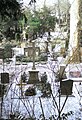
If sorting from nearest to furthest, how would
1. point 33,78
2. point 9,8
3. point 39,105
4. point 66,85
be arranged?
point 9,8
point 66,85
point 39,105
point 33,78

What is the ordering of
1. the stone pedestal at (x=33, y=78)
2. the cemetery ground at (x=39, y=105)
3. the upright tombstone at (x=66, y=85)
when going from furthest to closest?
the stone pedestal at (x=33, y=78), the upright tombstone at (x=66, y=85), the cemetery ground at (x=39, y=105)

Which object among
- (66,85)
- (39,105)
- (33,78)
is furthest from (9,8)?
(33,78)

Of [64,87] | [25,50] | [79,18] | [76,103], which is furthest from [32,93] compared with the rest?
[79,18]

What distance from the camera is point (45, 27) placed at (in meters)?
6.53

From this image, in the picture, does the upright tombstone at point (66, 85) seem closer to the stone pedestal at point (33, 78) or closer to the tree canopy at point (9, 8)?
the tree canopy at point (9, 8)

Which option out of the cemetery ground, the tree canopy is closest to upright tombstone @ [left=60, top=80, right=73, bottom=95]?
the cemetery ground

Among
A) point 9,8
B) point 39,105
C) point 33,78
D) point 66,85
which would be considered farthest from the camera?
point 33,78

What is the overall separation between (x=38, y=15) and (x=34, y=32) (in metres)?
0.44

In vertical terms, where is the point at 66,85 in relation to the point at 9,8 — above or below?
below

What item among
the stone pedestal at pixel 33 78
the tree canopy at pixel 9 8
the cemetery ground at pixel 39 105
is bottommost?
the stone pedestal at pixel 33 78

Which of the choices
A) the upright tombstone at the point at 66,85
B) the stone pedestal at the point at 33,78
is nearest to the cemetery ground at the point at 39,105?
the upright tombstone at the point at 66,85

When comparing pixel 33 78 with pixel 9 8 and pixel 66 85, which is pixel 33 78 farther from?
pixel 9 8

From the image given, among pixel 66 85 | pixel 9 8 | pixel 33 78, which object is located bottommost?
pixel 33 78

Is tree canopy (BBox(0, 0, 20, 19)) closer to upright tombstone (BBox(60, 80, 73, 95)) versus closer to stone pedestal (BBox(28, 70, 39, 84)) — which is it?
upright tombstone (BBox(60, 80, 73, 95))
